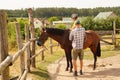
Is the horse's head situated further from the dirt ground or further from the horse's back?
the horse's back

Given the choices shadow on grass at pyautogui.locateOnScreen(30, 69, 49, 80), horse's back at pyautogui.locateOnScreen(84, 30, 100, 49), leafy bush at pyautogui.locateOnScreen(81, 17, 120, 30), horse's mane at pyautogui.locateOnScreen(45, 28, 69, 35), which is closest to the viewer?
shadow on grass at pyautogui.locateOnScreen(30, 69, 49, 80)

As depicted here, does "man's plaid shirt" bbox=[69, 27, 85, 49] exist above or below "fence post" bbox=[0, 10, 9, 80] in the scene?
below

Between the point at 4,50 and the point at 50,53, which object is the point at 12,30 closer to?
the point at 50,53

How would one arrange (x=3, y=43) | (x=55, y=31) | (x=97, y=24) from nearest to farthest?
(x=3, y=43), (x=55, y=31), (x=97, y=24)

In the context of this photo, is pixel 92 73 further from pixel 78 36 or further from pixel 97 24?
pixel 97 24

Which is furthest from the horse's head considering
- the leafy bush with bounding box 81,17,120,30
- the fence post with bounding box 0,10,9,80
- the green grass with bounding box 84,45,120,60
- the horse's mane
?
the leafy bush with bounding box 81,17,120,30

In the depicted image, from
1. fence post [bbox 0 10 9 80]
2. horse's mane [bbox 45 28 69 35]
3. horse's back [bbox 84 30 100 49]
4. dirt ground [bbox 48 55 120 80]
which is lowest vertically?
dirt ground [bbox 48 55 120 80]

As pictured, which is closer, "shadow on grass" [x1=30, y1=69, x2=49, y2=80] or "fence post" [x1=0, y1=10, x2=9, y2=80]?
"fence post" [x1=0, y1=10, x2=9, y2=80]

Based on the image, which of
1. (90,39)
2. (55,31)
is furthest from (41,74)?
(90,39)

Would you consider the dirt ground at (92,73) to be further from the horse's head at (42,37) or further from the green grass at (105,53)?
the green grass at (105,53)

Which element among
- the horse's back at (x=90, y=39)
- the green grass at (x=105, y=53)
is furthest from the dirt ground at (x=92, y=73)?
the green grass at (x=105, y=53)

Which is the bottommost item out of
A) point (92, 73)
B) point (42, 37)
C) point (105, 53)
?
point (105, 53)

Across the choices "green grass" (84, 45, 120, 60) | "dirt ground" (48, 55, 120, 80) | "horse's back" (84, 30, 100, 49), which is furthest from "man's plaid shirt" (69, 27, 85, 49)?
"green grass" (84, 45, 120, 60)

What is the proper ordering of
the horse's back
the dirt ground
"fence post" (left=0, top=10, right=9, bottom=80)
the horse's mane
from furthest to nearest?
the horse's back < the horse's mane < the dirt ground < "fence post" (left=0, top=10, right=9, bottom=80)
